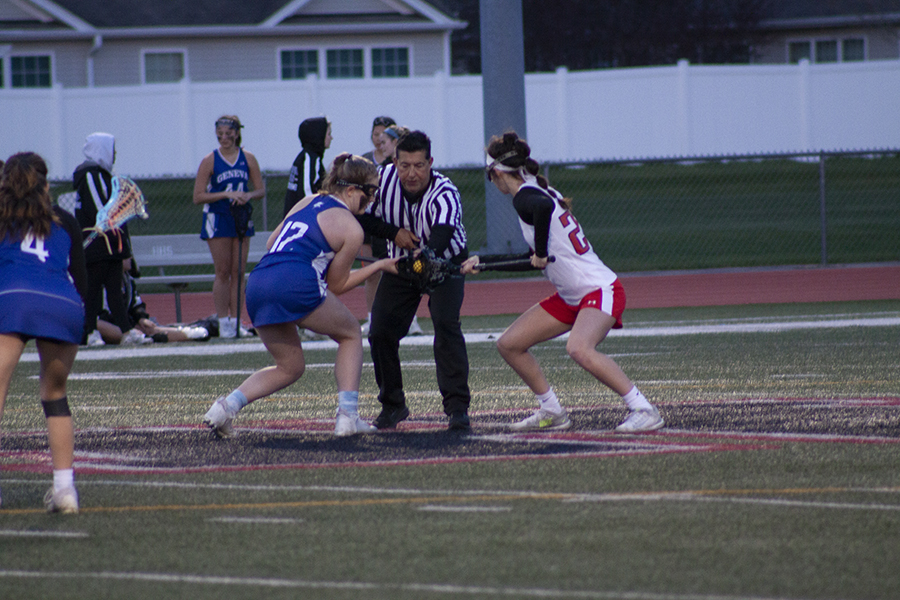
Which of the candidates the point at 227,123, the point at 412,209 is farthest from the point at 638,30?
the point at 412,209

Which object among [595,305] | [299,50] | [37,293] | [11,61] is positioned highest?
[299,50]

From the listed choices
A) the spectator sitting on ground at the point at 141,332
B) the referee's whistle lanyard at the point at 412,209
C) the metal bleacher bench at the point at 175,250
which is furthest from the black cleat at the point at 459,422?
the metal bleacher bench at the point at 175,250

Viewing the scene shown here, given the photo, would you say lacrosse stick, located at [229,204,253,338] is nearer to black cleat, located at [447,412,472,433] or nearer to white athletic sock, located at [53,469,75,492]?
black cleat, located at [447,412,472,433]

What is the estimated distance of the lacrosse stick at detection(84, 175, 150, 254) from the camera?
39.5 ft

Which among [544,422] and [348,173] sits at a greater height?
[348,173]

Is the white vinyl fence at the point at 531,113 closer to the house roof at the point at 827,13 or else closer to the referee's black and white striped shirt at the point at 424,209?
the house roof at the point at 827,13

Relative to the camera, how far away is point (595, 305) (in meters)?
7.16

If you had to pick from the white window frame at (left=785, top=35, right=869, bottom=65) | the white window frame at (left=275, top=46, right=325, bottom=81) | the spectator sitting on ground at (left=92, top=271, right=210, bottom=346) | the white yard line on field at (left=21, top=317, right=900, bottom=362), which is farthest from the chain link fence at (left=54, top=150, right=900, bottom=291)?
the white window frame at (left=785, top=35, right=869, bottom=65)

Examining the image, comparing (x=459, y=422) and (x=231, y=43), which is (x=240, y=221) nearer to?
(x=459, y=422)

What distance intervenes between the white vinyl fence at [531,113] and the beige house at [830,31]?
25.0ft

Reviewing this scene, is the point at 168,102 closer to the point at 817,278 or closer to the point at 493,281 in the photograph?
the point at 493,281

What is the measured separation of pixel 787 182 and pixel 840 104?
17.6 ft

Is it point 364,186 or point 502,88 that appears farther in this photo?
point 502,88

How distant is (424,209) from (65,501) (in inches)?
114
